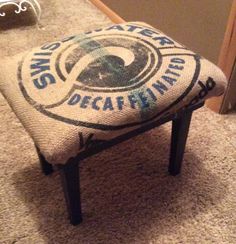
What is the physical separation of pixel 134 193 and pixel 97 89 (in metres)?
0.40

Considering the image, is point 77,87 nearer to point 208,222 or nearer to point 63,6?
point 208,222

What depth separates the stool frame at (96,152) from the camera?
32.0 inches

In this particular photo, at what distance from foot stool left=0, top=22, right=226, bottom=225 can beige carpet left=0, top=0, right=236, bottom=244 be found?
11 cm

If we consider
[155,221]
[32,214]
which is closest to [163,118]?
[155,221]

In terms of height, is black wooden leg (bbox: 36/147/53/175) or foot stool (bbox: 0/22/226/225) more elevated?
foot stool (bbox: 0/22/226/225)

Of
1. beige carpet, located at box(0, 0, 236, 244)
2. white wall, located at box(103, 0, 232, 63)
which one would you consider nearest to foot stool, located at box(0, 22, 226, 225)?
beige carpet, located at box(0, 0, 236, 244)

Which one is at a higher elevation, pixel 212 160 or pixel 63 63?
pixel 63 63

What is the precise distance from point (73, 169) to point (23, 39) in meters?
1.09

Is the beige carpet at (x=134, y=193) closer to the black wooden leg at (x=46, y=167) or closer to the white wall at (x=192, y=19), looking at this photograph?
the black wooden leg at (x=46, y=167)

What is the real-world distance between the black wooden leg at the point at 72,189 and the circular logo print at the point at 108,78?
5.2 inches

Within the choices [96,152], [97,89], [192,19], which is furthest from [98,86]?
[192,19]

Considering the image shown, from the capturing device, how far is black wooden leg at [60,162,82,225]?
0.83 metres

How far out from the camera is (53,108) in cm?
77

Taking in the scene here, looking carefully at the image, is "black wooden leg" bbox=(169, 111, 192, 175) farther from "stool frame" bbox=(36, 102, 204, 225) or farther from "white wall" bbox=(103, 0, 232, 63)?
"white wall" bbox=(103, 0, 232, 63)
